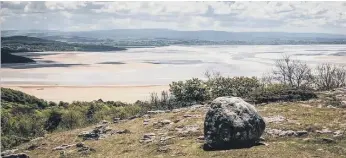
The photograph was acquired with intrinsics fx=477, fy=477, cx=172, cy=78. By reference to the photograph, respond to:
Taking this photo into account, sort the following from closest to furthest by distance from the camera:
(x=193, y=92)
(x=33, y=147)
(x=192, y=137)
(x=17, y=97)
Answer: (x=192, y=137) < (x=33, y=147) < (x=193, y=92) < (x=17, y=97)

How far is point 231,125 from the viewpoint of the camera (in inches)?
1483

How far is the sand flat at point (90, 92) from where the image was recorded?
127375 mm

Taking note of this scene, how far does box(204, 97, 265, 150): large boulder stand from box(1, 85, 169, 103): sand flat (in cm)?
8460

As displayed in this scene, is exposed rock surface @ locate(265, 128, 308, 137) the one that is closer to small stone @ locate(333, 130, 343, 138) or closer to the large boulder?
small stone @ locate(333, 130, 343, 138)

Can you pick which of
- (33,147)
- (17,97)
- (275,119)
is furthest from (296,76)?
(17,97)

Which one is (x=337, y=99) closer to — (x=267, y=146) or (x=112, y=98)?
(x=267, y=146)

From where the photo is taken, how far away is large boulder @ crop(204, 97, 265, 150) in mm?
37812

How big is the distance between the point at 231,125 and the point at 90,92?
10154 centimetres

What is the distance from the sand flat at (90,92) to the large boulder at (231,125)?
84598 millimetres

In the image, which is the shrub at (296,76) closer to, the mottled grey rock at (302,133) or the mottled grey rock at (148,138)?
the mottled grey rock at (302,133)

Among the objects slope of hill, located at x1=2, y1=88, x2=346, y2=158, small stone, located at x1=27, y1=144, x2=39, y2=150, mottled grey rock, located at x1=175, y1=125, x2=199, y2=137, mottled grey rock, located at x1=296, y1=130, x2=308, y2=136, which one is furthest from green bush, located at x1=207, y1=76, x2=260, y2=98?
mottled grey rock, located at x1=296, y1=130, x2=308, y2=136

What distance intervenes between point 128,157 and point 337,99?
2589cm

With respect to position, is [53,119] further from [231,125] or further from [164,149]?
[231,125]

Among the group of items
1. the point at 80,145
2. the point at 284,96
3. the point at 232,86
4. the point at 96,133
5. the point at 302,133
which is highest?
the point at 284,96
